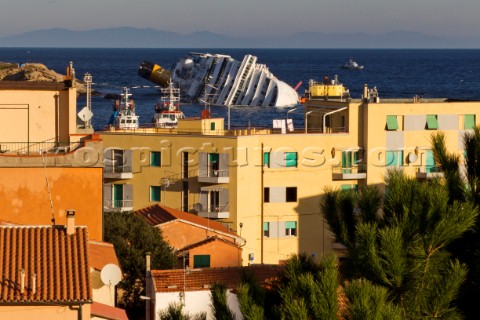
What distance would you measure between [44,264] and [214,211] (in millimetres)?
16645

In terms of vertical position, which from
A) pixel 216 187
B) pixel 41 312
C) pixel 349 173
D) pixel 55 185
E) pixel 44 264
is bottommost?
pixel 41 312

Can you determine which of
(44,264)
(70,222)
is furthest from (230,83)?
(44,264)

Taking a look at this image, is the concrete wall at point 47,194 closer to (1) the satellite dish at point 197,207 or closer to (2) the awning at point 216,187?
(2) the awning at point 216,187

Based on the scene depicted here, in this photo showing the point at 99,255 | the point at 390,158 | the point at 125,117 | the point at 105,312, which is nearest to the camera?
the point at 105,312

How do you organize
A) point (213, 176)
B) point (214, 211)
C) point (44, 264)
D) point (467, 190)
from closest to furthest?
point (467, 190), point (44, 264), point (214, 211), point (213, 176)

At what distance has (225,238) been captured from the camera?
1056 inches

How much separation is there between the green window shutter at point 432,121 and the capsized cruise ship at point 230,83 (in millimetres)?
63351

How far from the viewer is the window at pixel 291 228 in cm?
3009

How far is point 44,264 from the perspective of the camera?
44.9 ft

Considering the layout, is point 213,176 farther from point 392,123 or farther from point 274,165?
point 392,123

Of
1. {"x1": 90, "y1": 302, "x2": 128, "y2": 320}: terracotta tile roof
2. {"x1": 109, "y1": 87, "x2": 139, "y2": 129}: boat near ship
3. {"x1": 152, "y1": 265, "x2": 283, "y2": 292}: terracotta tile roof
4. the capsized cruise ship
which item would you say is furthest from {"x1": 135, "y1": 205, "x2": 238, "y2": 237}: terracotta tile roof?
the capsized cruise ship

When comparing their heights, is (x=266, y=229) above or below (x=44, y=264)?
below

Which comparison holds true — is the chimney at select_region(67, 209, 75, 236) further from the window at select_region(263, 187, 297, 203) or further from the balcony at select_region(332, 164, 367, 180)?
the balcony at select_region(332, 164, 367, 180)

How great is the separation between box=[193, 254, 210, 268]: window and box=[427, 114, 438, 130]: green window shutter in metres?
9.29
